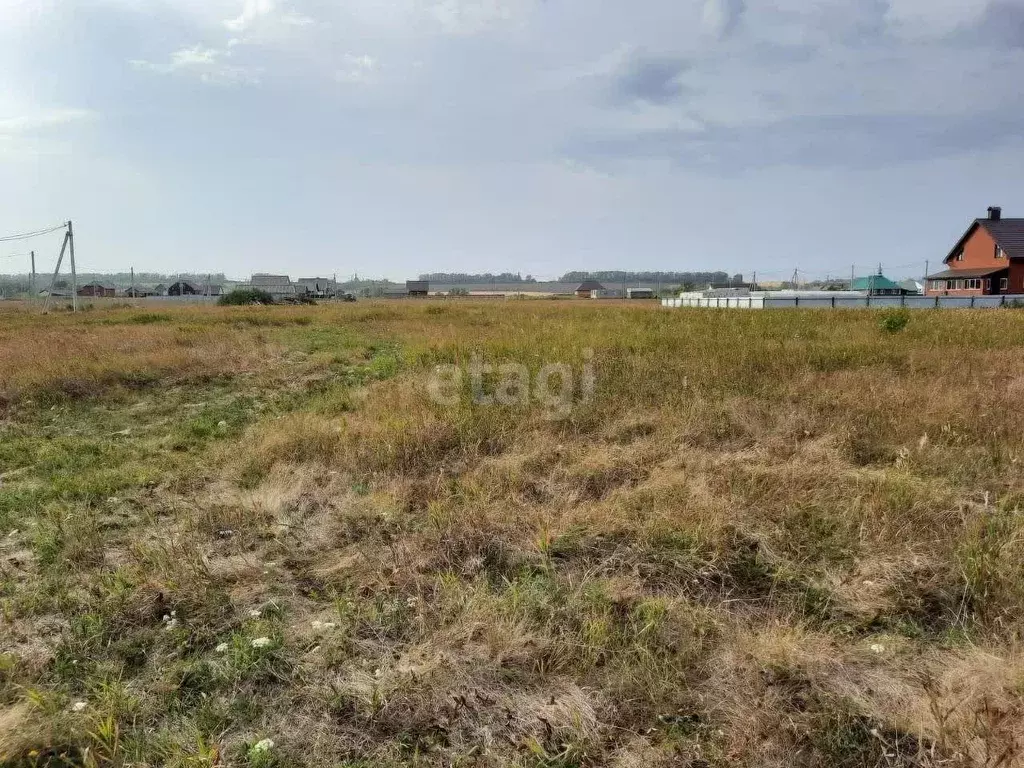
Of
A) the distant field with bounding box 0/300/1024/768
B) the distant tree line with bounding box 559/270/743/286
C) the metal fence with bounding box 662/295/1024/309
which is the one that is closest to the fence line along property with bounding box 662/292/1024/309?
the metal fence with bounding box 662/295/1024/309

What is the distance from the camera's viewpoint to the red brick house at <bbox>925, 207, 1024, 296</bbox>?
33875 millimetres

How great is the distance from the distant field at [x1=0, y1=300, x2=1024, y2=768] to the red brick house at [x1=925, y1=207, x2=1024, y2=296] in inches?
1450

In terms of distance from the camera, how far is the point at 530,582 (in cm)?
307

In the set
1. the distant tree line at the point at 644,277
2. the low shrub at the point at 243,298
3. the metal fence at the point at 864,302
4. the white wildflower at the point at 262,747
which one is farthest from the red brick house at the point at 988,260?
the distant tree line at the point at 644,277

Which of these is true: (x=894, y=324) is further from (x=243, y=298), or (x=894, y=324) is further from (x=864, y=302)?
(x=243, y=298)

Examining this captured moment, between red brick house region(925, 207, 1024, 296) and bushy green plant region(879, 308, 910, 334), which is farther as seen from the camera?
red brick house region(925, 207, 1024, 296)

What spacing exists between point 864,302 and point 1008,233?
8.62m

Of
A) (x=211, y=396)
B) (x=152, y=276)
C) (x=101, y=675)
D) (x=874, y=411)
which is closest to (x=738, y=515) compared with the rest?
(x=874, y=411)

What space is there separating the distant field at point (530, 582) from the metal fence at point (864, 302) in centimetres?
2664

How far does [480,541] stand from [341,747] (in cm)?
150

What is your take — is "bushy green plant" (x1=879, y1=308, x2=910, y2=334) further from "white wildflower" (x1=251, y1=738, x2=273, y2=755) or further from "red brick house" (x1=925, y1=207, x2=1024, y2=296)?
"red brick house" (x1=925, y1=207, x2=1024, y2=296)

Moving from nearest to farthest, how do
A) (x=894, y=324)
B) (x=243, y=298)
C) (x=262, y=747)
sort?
(x=262, y=747), (x=894, y=324), (x=243, y=298)

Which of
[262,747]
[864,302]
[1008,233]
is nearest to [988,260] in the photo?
[1008,233]

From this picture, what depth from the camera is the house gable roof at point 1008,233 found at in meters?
33.8
